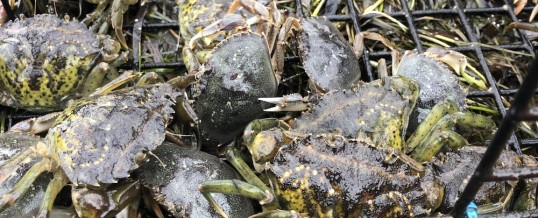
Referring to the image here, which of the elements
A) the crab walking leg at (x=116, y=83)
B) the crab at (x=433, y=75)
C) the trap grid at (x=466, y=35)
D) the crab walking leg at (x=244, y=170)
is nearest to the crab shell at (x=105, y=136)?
the crab walking leg at (x=116, y=83)

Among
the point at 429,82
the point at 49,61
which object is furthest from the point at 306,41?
the point at 49,61

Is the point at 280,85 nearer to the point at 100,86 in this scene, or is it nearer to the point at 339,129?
the point at 339,129

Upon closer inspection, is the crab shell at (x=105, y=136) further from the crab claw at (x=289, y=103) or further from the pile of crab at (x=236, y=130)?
the crab claw at (x=289, y=103)

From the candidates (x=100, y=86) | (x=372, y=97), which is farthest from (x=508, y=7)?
(x=100, y=86)

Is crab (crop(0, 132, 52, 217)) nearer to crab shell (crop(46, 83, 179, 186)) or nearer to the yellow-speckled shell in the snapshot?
crab shell (crop(46, 83, 179, 186))

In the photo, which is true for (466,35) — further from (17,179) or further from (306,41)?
(17,179)
